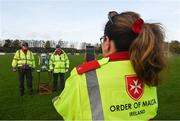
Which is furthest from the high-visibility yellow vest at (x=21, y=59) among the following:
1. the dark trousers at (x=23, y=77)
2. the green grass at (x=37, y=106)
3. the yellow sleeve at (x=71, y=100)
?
the yellow sleeve at (x=71, y=100)

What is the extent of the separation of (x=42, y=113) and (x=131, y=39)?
27.1 ft

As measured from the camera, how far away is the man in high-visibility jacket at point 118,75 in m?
A: 2.20

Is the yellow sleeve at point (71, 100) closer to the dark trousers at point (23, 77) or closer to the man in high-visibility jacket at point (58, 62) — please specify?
the dark trousers at point (23, 77)

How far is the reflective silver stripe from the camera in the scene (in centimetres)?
220

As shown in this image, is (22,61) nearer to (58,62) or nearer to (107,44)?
(58,62)

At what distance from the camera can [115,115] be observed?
2.27 m

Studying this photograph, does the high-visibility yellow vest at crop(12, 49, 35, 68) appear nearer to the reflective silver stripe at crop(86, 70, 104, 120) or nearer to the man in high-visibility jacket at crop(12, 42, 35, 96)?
the man in high-visibility jacket at crop(12, 42, 35, 96)

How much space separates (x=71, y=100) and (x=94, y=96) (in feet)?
0.43

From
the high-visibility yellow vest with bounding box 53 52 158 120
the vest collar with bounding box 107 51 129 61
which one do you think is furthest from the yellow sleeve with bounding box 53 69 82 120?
the vest collar with bounding box 107 51 129 61

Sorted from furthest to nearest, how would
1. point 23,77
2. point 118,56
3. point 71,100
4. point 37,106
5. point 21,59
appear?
point 23,77, point 21,59, point 37,106, point 118,56, point 71,100

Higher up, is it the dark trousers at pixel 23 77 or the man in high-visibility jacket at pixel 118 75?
the man in high-visibility jacket at pixel 118 75

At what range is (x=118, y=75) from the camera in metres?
2.28

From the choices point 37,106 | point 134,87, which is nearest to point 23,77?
point 37,106

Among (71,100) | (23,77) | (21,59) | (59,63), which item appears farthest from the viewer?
(59,63)
